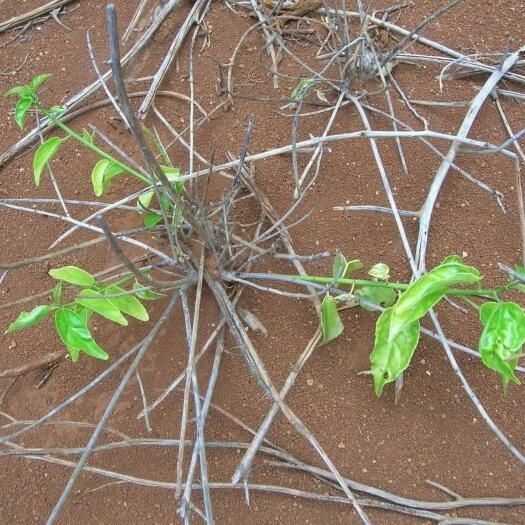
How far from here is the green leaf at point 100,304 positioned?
818 mm

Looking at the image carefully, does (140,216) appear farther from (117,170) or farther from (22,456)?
(22,456)

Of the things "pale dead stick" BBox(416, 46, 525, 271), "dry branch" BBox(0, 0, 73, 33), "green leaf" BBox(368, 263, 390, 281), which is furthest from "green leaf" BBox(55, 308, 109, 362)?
"dry branch" BBox(0, 0, 73, 33)

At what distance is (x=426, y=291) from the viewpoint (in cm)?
70

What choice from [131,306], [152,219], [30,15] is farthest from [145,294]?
[30,15]

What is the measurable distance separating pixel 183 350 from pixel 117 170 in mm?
315

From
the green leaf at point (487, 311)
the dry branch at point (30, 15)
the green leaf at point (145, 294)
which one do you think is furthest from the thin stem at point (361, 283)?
the dry branch at point (30, 15)

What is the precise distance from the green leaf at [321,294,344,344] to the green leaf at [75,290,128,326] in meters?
0.29

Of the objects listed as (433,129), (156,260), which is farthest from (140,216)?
(433,129)

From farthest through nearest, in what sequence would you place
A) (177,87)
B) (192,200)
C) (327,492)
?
(177,87) → (192,200) → (327,492)

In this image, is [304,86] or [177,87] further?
[177,87]

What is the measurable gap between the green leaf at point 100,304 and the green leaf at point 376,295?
14.4 inches

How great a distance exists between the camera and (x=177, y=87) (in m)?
1.28

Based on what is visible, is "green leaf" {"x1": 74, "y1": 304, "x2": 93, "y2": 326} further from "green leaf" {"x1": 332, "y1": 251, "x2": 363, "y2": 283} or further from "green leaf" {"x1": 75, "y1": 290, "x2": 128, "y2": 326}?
"green leaf" {"x1": 332, "y1": 251, "x2": 363, "y2": 283}

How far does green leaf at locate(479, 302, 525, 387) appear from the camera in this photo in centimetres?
71
